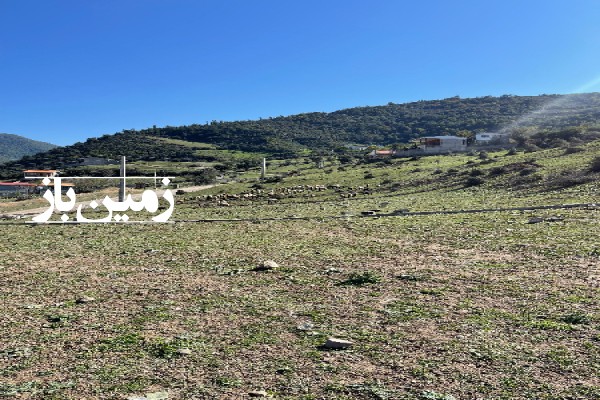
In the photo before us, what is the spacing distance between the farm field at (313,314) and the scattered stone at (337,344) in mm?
129

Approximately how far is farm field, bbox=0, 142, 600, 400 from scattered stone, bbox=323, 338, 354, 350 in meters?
0.13

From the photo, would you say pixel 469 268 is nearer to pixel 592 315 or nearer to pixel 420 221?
pixel 592 315

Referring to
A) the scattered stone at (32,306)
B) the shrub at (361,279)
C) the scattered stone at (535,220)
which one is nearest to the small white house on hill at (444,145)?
the scattered stone at (535,220)

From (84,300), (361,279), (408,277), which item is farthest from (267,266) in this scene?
(84,300)

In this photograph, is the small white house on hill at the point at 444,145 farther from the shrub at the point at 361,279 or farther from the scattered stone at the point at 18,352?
the scattered stone at the point at 18,352

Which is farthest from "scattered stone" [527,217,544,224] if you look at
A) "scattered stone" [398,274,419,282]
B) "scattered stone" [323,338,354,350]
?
"scattered stone" [323,338,354,350]

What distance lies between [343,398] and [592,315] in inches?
235

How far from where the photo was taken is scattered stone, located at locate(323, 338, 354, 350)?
8180 millimetres

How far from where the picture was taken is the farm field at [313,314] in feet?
22.7

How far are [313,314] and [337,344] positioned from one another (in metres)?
2.06

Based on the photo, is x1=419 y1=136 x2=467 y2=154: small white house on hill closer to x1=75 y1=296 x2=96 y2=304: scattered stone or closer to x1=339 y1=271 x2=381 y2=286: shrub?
x1=339 y1=271 x2=381 y2=286: shrub

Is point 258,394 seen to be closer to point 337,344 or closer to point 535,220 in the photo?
point 337,344

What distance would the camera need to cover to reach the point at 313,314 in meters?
10.2

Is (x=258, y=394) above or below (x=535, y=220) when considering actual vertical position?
below
